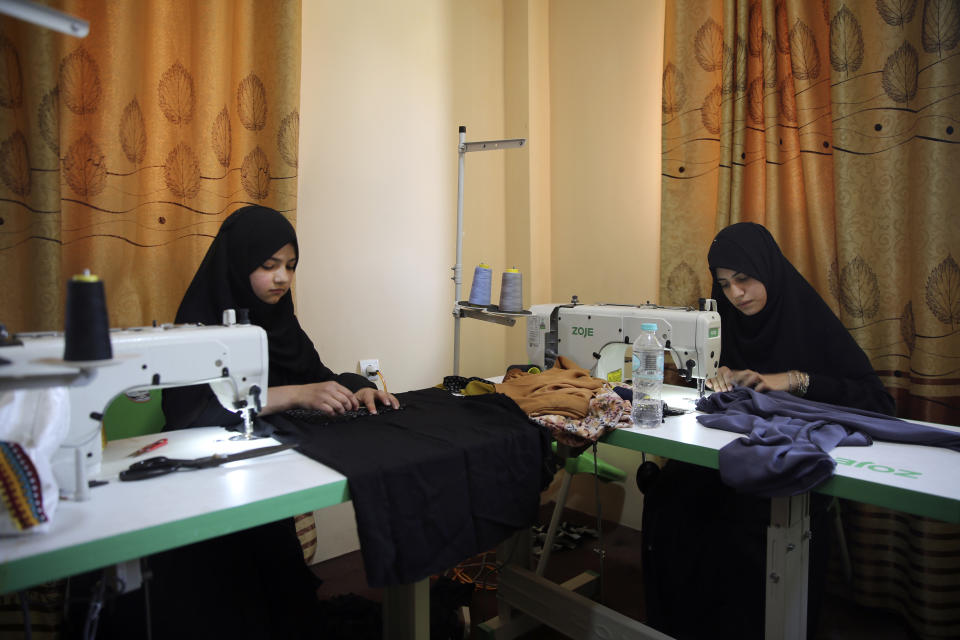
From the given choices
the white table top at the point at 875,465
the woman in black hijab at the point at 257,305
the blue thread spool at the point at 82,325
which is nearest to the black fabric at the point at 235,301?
the woman in black hijab at the point at 257,305

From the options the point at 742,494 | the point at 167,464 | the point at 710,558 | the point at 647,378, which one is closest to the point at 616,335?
the point at 647,378

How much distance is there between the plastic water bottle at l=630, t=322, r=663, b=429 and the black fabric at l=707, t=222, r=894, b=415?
14.6 inches

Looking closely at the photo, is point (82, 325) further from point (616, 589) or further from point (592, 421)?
point (616, 589)

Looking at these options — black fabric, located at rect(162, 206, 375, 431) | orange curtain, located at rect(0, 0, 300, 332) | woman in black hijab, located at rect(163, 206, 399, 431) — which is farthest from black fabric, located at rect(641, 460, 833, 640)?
orange curtain, located at rect(0, 0, 300, 332)

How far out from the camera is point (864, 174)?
6.67ft

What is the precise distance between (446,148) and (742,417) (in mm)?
1922

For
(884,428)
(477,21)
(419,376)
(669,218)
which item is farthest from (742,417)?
(477,21)

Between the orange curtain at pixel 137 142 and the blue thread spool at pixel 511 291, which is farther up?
the orange curtain at pixel 137 142

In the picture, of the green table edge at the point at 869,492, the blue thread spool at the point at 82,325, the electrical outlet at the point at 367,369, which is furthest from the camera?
the electrical outlet at the point at 367,369

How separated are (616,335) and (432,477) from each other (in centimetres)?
86

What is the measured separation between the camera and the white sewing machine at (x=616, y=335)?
66.5 inches

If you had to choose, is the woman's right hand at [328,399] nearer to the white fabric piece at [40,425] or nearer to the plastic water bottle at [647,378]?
the white fabric piece at [40,425]

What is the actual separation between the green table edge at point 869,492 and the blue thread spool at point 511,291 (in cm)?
86

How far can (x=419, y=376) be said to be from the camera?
278 centimetres
